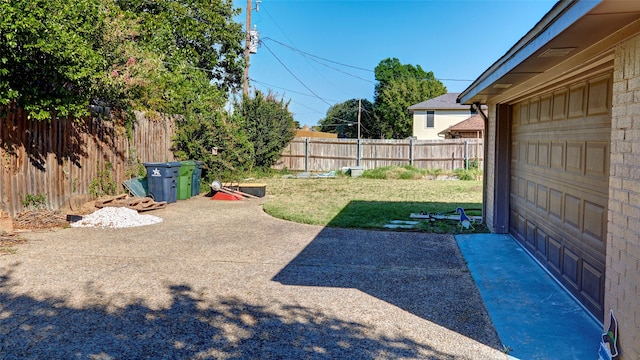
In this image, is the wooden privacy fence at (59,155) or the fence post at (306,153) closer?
the wooden privacy fence at (59,155)

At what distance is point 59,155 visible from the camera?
938 cm

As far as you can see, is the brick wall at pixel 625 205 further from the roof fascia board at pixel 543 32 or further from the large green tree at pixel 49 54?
the large green tree at pixel 49 54

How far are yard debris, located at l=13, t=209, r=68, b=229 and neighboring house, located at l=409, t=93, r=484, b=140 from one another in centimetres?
2972

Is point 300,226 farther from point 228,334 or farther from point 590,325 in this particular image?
point 590,325

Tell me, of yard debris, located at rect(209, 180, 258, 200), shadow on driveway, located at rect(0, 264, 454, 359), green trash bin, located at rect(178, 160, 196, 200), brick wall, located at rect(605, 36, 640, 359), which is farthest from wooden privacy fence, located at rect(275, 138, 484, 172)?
brick wall, located at rect(605, 36, 640, 359)

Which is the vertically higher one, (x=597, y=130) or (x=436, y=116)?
(x=436, y=116)

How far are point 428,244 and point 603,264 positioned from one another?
362 cm

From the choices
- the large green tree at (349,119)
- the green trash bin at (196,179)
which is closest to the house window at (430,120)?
the large green tree at (349,119)

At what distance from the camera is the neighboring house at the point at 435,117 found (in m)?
35.5

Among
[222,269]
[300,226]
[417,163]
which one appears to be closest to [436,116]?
[417,163]

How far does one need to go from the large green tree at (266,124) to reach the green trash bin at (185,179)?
7515 mm

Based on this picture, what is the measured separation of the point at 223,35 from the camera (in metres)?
25.7

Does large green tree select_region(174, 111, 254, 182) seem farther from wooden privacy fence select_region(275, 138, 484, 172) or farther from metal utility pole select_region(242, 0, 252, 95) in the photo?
wooden privacy fence select_region(275, 138, 484, 172)

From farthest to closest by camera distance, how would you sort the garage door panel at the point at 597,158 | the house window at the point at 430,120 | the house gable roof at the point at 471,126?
the house window at the point at 430,120, the house gable roof at the point at 471,126, the garage door panel at the point at 597,158
